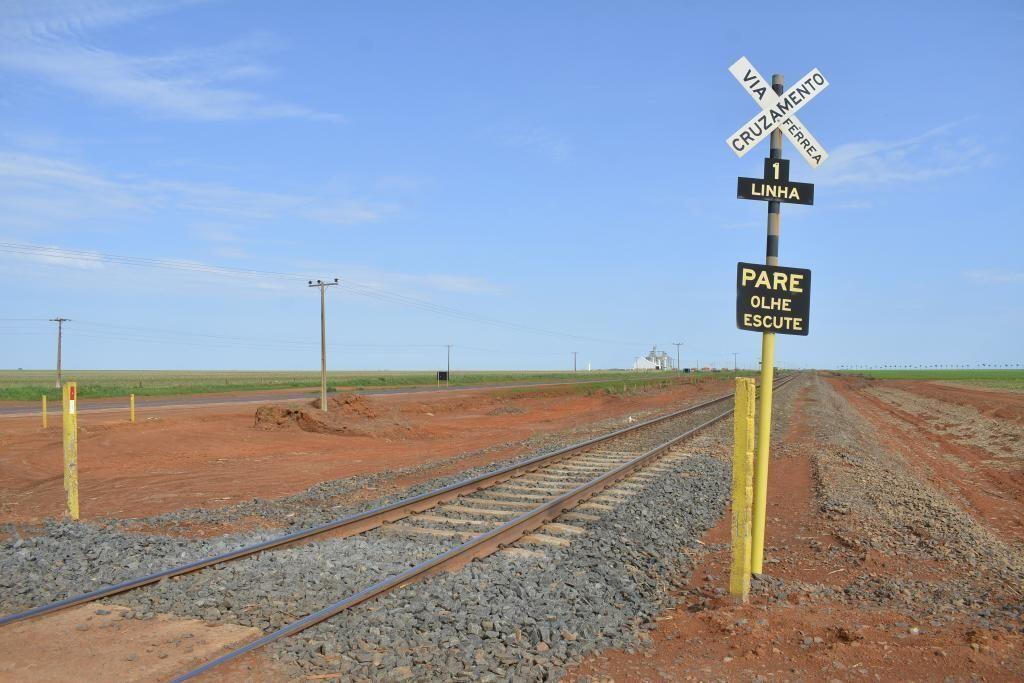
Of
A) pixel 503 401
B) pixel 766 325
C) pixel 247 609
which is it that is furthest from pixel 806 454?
pixel 503 401

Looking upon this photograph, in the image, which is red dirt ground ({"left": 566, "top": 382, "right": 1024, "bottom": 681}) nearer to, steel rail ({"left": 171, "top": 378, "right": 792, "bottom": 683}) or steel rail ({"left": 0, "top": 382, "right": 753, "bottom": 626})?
steel rail ({"left": 171, "top": 378, "right": 792, "bottom": 683})

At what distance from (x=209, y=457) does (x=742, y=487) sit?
15.6 metres

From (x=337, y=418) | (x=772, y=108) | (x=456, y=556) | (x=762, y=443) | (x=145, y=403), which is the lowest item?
(x=145, y=403)

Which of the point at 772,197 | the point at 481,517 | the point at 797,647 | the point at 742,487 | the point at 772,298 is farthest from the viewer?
the point at 481,517

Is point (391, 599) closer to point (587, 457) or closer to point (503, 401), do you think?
point (587, 457)

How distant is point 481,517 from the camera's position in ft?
34.0

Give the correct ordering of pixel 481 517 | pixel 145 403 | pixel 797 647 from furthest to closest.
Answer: pixel 145 403 < pixel 481 517 < pixel 797 647

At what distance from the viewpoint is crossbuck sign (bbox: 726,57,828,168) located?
7223 millimetres

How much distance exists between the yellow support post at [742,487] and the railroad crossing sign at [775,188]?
Result: 179cm

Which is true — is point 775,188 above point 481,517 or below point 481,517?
above

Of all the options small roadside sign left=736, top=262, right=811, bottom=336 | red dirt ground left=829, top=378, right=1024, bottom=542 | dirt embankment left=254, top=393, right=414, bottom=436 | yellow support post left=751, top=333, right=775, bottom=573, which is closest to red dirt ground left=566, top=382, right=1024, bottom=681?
yellow support post left=751, top=333, right=775, bottom=573

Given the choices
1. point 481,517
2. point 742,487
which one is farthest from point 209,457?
point 742,487

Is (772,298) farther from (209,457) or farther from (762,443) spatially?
(209,457)

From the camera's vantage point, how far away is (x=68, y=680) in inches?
201
